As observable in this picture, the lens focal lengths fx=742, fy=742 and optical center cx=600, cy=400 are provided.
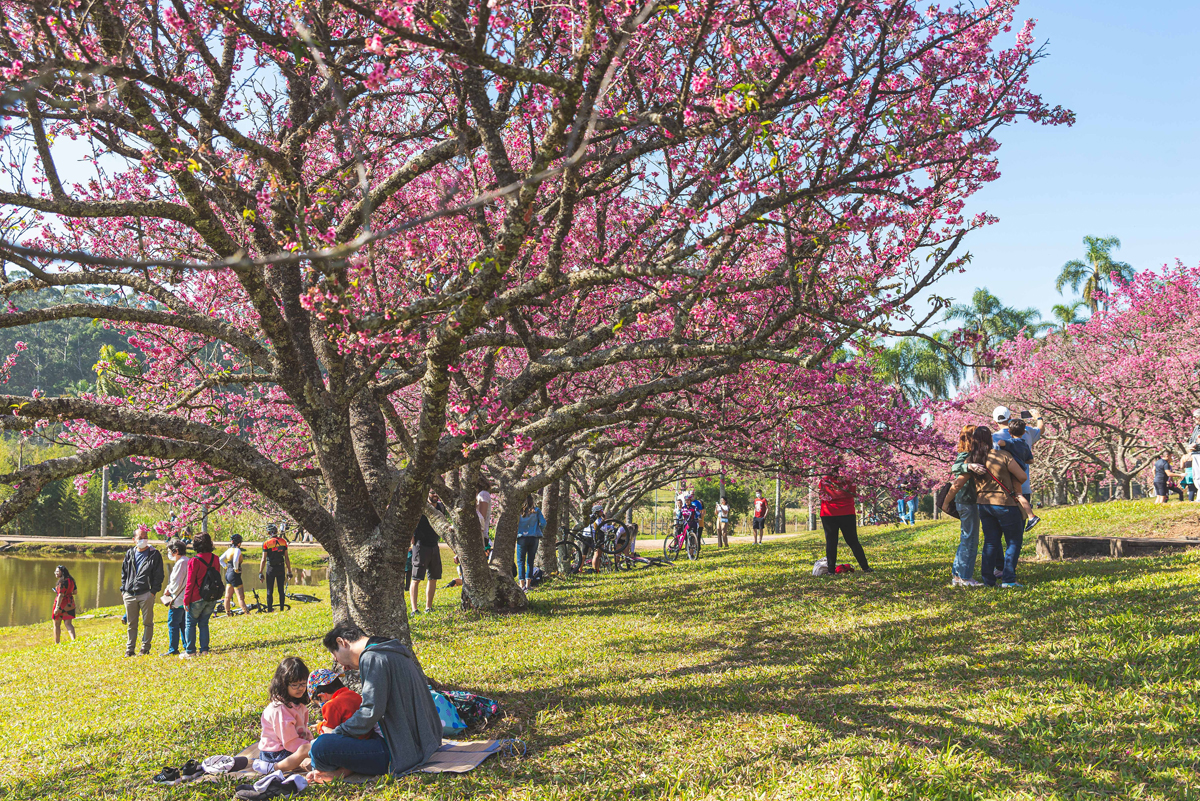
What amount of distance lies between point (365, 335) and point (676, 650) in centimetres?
443

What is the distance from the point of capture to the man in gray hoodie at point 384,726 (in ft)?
15.6

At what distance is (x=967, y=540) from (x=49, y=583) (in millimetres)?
35604

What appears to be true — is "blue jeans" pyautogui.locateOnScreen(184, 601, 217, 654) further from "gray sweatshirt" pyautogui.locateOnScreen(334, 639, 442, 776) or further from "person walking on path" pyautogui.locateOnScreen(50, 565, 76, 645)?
"gray sweatshirt" pyautogui.locateOnScreen(334, 639, 442, 776)

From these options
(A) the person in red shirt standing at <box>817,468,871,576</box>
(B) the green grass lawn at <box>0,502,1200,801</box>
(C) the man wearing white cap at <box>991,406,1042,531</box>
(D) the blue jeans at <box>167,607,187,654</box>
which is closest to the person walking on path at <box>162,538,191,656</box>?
(D) the blue jeans at <box>167,607,187,654</box>

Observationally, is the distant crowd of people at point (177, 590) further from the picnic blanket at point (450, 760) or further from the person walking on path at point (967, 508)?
the person walking on path at point (967, 508)

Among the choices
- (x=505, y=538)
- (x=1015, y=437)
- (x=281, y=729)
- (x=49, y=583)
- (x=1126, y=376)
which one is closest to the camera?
(x=281, y=729)

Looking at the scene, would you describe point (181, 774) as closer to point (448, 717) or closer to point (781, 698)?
point (448, 717)

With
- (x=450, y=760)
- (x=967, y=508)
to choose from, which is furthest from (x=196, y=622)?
(x=967, y=508)

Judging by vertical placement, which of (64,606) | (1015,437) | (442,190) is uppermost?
(442,190)

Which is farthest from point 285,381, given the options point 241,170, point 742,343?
point 742,343

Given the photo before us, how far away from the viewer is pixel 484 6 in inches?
168

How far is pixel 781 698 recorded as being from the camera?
557 cm

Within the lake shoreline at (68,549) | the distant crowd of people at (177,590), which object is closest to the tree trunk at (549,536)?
the distant crowd of people at (177,590)

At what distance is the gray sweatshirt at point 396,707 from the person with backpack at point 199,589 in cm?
649
